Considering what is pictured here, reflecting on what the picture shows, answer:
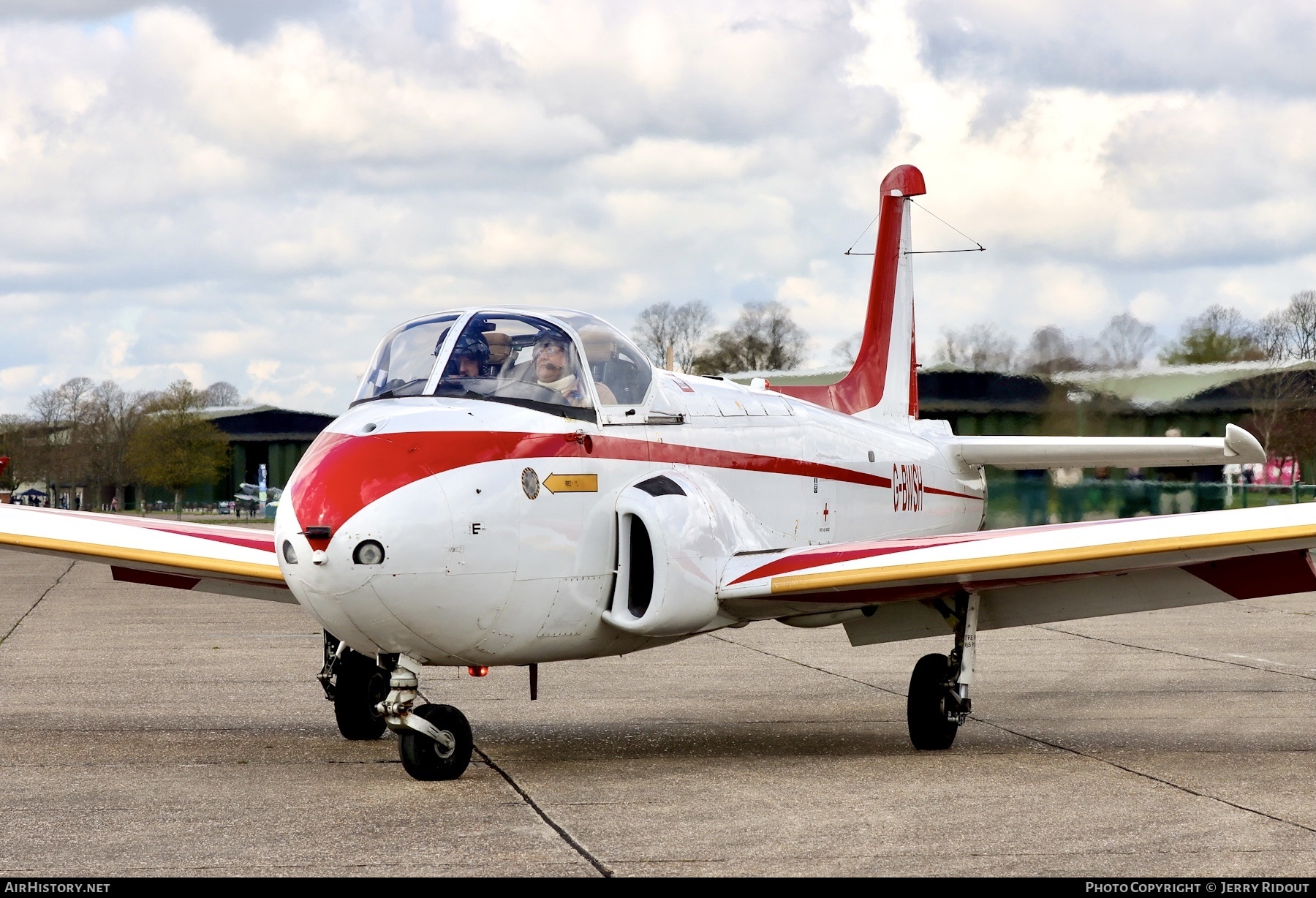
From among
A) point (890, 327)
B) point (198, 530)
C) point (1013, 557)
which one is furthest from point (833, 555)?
point (890, 327)

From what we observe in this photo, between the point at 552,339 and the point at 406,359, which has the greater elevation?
the point at 552,339

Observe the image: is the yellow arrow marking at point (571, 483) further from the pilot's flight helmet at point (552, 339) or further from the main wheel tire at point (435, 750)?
the main wheel tire at point (435, 750)

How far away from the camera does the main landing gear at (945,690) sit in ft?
30.1

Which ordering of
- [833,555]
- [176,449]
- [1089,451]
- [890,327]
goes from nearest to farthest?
[833,555]
[1089,451]
[890,327]
[176,449]

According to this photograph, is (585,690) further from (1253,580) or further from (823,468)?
(1253,580)

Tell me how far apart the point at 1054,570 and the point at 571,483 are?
2.77 meters

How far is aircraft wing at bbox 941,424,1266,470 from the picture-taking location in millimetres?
12328

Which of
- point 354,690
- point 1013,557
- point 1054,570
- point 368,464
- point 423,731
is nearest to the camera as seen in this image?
point 368,464

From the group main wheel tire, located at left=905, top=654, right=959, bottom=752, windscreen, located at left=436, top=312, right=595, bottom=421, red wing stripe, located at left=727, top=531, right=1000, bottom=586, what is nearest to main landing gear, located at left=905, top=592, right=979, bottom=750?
main wheel tire, located at left=905, top=654, right=959, bottom=752

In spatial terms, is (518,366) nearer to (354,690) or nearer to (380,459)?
(380,459)

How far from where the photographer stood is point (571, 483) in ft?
26.2

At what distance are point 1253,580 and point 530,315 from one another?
175 inches

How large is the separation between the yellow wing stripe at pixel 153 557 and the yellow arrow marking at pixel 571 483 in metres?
2.13

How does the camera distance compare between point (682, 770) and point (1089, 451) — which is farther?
point (1089, 451)
